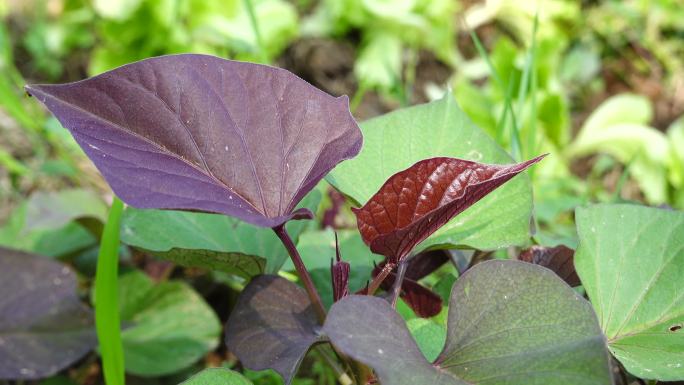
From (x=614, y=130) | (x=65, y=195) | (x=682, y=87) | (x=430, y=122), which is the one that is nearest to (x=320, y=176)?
(x=430, y=122)

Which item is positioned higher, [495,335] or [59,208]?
[495,335]

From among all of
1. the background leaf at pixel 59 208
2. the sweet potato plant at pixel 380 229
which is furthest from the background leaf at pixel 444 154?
the background leaf at pixel 59 208

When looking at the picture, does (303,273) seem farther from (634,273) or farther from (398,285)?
(634,273)

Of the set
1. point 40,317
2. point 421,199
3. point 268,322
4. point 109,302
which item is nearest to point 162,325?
point 40,317

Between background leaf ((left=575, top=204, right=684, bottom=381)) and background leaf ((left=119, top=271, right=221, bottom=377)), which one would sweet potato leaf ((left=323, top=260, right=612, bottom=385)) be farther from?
background leaf ((left=119, top=271, right=221, bottom=377))

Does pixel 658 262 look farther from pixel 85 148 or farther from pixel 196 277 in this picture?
pixel 196 277

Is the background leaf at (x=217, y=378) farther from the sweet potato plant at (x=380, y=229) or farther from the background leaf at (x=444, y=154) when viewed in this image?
the background leaf at (x=444, y=154)
